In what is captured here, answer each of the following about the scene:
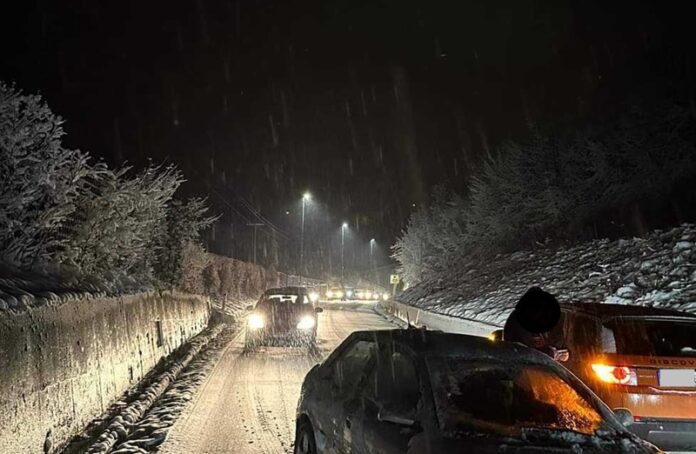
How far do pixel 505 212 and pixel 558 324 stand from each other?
97.8 feet

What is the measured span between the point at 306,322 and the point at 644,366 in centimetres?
1173

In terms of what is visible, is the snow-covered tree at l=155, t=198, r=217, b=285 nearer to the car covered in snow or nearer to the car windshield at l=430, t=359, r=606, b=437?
the car covered in snow

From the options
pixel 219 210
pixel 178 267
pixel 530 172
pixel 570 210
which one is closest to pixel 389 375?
pixel 178 267

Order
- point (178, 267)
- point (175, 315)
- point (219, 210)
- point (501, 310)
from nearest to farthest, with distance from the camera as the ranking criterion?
1. point (175, 315)
2. point (501, 310)
3. point (178, 267)
4. point (219, 210)

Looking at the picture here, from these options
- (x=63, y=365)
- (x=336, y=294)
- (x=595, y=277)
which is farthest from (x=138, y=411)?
(x=336, y=294)

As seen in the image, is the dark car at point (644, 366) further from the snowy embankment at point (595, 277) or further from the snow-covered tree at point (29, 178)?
the snow-covered tree at point (29, 178)

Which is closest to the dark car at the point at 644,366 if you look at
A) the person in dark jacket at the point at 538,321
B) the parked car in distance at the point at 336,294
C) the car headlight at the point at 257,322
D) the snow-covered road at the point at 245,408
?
the person in dark jacket at the point at 538,321

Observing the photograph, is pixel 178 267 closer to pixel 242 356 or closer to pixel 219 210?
pixel 242 356

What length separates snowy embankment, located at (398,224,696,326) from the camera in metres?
15.6

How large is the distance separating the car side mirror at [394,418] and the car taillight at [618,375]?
285 centimetres

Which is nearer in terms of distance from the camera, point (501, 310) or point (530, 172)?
point (501, 310)

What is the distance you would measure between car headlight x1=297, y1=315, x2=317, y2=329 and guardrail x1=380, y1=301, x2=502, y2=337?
8.50 feet

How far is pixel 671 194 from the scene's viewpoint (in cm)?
2544

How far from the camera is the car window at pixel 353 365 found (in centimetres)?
545
